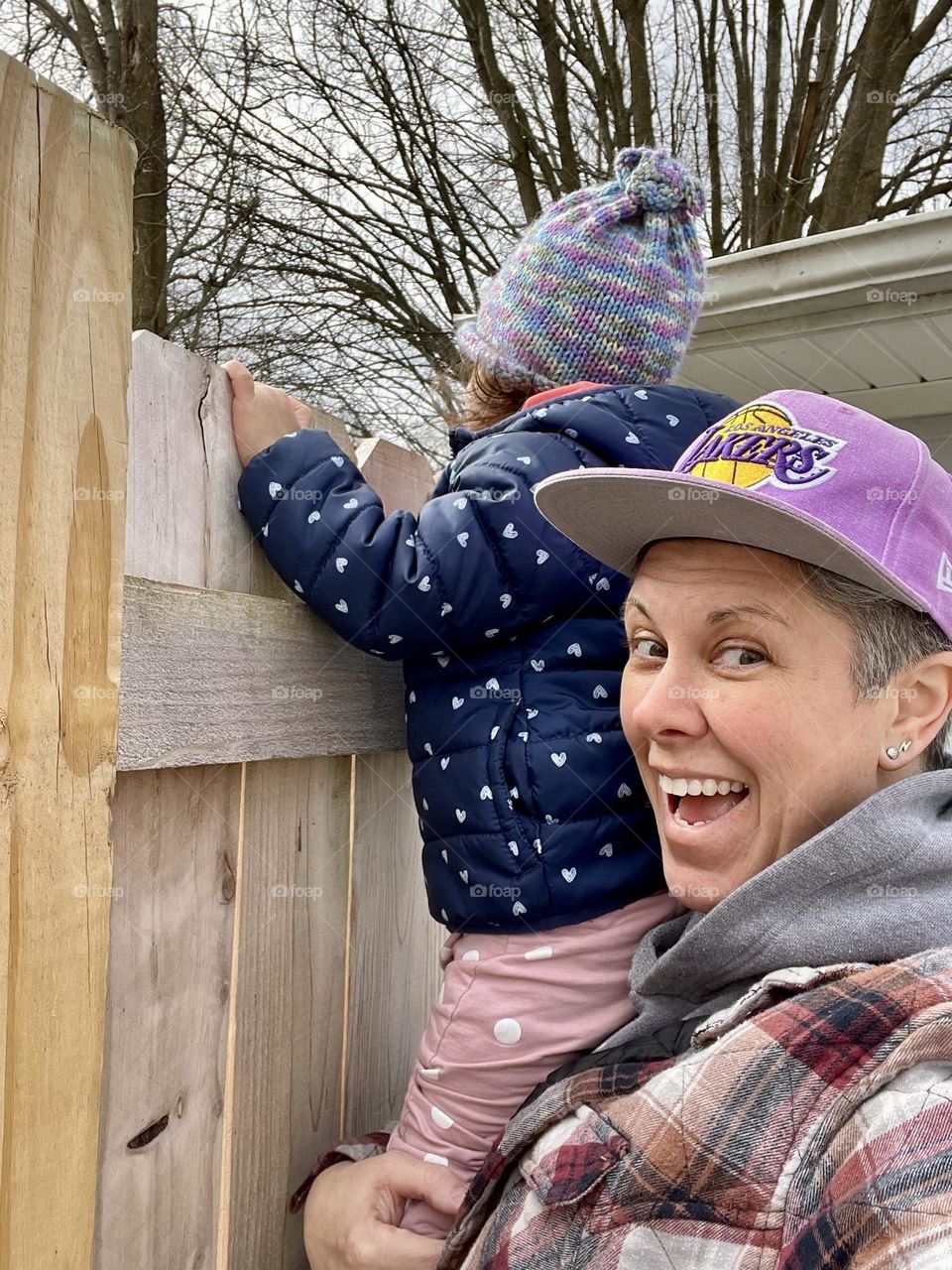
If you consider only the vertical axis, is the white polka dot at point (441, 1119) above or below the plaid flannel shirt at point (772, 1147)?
below

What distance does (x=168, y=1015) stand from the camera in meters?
1.50

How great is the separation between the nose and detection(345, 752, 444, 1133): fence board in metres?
0.73

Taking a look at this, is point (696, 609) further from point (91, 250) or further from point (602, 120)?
point (602, 120)

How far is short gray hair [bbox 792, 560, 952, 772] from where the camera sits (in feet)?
4.37

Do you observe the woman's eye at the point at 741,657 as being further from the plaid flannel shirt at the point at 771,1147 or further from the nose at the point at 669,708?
the plaid flannel shirt at the point at 771,1147

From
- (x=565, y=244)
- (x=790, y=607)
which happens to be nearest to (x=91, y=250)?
(x=790, y=607)

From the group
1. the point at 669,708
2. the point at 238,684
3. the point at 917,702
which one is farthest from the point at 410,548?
the point at 917,702

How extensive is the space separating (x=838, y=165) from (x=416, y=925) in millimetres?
5909

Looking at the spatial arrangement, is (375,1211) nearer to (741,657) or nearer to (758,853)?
(758,853)

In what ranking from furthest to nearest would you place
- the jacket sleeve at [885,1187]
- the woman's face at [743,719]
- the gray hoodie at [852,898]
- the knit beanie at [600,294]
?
1. the knit beanie at [600,294]
2. the woman's face at [743,719]
3. the gray hoodie at [852,898]
4. the jacket sleeve at [885,1187]

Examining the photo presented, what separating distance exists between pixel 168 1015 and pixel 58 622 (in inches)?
27.0

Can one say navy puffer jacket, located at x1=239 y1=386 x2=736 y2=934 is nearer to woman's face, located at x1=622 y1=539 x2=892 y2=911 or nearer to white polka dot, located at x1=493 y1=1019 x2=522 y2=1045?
white polka dot, located at x1=493 y1=1019 x2=522 y2=1045

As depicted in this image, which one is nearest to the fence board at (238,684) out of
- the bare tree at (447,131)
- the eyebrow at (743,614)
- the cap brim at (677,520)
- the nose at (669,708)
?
the cap brim at (677,520)

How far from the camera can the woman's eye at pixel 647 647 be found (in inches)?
58.1
